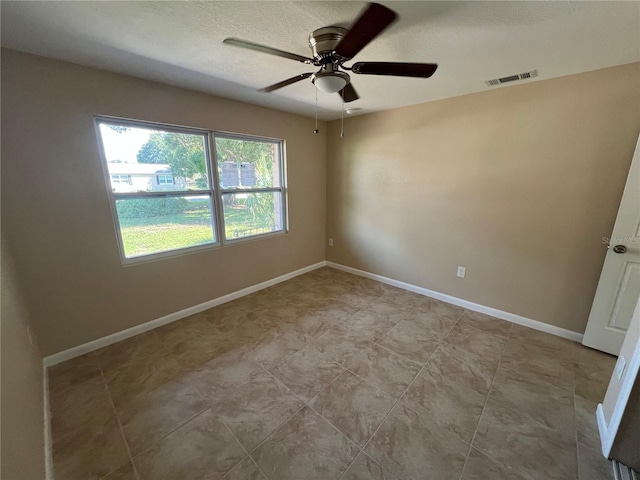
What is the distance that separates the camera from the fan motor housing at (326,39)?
1.43 meters

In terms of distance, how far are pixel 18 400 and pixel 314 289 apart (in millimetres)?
2670

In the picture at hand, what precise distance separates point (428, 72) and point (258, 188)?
2.28 m

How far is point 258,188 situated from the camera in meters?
3.26

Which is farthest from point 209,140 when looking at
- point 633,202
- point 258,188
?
point 633,202

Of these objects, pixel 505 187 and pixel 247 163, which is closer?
pixel 505 187

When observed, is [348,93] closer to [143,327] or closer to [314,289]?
[314,289]

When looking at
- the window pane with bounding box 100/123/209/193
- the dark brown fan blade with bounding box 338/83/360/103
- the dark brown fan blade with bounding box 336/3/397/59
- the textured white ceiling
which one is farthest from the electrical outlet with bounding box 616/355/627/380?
the window pane with bounding box 100/123/209/193

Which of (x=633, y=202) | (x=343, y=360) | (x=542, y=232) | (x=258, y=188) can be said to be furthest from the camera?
(x=258, y=188)

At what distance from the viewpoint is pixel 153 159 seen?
2.38m

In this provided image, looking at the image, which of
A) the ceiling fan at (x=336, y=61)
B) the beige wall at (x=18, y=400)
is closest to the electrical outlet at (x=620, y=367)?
the ceiling fan at (x=336, y=61)

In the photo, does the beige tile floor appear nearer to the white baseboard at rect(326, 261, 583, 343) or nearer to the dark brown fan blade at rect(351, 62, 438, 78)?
the white baseboard at rect(326, 261, 583, 343)

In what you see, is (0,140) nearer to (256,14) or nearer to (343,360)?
(256,14)

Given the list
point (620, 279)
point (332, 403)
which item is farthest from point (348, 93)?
point (620, 279)

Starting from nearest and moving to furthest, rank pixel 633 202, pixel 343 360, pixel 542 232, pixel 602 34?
pixel 602 34
pixel 633 202
pixel 343 360
pixel 542 232
